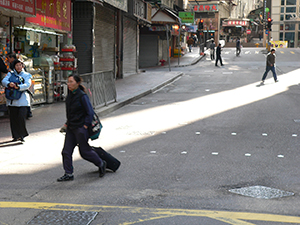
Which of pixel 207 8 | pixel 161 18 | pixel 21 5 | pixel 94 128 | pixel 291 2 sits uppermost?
pixel 291 2

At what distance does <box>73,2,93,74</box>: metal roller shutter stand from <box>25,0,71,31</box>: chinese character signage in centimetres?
288

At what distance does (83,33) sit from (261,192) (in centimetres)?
1499

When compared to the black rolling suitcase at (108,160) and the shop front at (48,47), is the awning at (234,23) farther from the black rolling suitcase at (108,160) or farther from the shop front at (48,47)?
the black rolling suitcase at (108,160)

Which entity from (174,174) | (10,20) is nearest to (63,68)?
(10,20)

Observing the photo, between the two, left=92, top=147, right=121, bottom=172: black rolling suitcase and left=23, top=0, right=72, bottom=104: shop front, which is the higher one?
left=23, top=0, right=72, bottom=104: shop front

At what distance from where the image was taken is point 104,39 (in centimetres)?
2255

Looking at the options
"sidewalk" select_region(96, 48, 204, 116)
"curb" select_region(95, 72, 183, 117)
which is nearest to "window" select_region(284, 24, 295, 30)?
"sidewalk" select_region(96, 48, 204, 116)

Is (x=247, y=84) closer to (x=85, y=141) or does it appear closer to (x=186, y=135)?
(x=186, y=135)

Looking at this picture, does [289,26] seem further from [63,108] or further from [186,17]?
[63,108]

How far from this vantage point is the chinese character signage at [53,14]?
45.8 feet

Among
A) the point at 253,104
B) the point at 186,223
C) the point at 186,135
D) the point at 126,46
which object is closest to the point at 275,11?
the point at 126,46

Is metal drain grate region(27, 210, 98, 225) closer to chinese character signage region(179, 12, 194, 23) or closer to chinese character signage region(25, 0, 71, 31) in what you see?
chinese character signage region(25, 0, 71, 31)

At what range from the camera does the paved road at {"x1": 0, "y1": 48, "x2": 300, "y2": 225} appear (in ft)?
16.8

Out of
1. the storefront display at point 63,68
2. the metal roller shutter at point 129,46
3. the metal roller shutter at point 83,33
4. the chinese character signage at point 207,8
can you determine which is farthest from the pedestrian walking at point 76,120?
the chinese character signage at point 207,8
